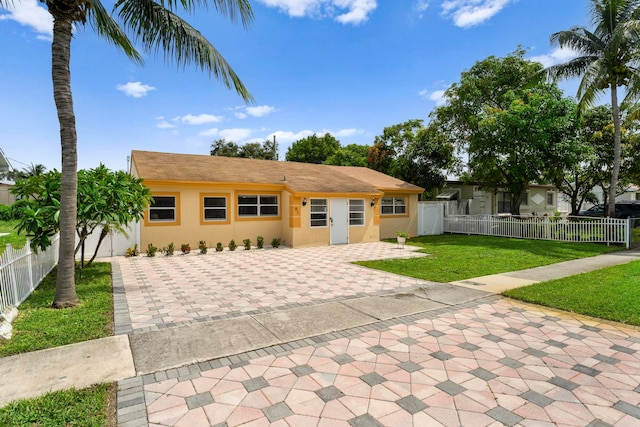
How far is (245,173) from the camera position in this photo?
15742 mm

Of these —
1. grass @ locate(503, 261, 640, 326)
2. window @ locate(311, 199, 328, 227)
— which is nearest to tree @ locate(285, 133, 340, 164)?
window @ locate(311, 199, 328, 227)

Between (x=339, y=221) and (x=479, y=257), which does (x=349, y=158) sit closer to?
(x=339, y=221)

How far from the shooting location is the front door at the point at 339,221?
15523 millimetres

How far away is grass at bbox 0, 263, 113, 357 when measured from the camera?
4375 millimetres

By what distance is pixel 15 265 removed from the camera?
19.4 ft

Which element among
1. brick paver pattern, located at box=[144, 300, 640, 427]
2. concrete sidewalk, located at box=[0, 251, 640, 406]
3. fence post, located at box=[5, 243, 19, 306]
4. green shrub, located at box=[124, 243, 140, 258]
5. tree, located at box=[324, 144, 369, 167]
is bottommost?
brick paver pattern, located at box=[144, 300, 640, 427]

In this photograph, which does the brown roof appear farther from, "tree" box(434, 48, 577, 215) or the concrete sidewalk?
the concrete sidewalk

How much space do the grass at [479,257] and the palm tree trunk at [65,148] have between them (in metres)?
7.35

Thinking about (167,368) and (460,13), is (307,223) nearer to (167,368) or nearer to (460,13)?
(460,13)

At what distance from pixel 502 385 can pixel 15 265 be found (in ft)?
25.0

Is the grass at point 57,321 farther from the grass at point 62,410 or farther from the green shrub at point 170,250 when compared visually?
the green shrub at point 170,250

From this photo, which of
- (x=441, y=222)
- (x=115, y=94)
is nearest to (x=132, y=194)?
(x=115, y=94)

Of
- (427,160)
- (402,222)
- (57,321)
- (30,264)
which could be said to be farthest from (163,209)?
(427,160)

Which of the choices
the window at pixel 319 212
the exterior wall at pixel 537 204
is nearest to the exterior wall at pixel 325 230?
the window at pixel 319 212
